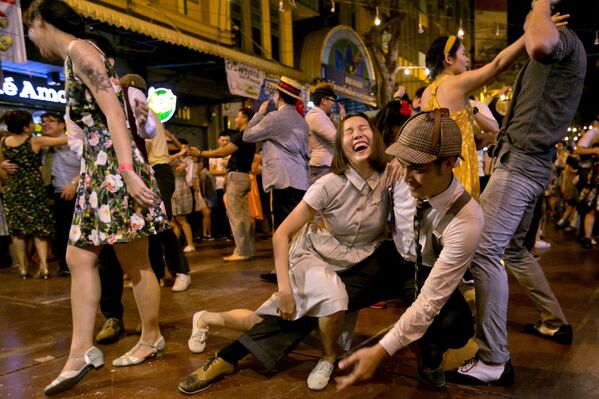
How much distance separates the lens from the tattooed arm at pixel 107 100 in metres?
2.29

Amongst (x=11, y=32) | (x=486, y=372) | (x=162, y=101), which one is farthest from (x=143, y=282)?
(x=162, y=101)

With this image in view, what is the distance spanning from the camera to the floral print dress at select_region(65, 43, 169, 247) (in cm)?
238

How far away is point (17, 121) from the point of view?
546 centimetres

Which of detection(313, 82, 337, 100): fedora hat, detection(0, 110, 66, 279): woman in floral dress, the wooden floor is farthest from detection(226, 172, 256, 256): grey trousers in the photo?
detection(0, 110, 66, 279): woman in floral dress

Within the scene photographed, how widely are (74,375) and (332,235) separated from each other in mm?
1502

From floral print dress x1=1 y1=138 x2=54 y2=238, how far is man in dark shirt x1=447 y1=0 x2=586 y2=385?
17.4 ft

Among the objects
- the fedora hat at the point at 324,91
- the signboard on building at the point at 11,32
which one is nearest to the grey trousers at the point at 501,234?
the fedora hat at the point at 324,91

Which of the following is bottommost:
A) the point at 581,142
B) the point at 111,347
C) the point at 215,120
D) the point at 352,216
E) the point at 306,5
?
the point at 111,347

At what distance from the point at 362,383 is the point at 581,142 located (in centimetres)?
584

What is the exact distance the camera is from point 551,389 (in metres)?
Answer: 2.24

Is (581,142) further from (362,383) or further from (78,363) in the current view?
(78,363)

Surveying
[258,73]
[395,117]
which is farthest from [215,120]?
[395,117]

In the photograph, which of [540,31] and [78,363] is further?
[78,363]

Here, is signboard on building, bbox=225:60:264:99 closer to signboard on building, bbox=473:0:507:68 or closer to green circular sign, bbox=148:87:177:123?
green circular sign, bbox=148:87:177:123
